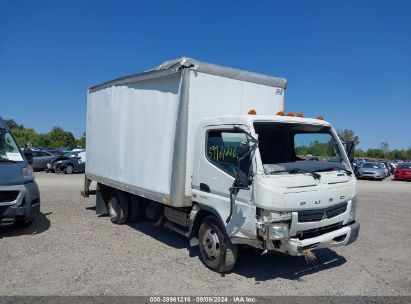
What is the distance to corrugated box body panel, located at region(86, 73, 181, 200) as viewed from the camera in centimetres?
636

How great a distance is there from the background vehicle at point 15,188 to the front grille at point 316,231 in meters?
5.41

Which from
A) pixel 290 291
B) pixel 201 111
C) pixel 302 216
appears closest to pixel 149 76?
pixel 201 111

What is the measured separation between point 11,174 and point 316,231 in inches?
232

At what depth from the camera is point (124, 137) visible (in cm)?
779

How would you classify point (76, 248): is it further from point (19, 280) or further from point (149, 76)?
point (149, 76)

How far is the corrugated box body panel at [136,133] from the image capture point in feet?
20.9

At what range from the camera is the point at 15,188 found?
7.18 meters

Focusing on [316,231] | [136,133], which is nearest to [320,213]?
[316,231]

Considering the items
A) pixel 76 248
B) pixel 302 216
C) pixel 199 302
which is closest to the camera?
pixel 199 302

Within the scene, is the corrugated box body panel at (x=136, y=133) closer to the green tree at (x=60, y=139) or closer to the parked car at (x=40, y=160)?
the parked car at (x=40, y=160)

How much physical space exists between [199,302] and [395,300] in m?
2.60

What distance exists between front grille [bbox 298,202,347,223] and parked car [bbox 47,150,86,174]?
21.2m

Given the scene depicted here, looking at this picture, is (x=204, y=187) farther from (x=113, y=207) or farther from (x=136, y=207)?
(x=113, y=207)

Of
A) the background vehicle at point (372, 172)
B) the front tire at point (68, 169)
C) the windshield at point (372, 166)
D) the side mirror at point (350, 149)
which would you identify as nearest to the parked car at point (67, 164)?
the front tire at point (68, 169)
